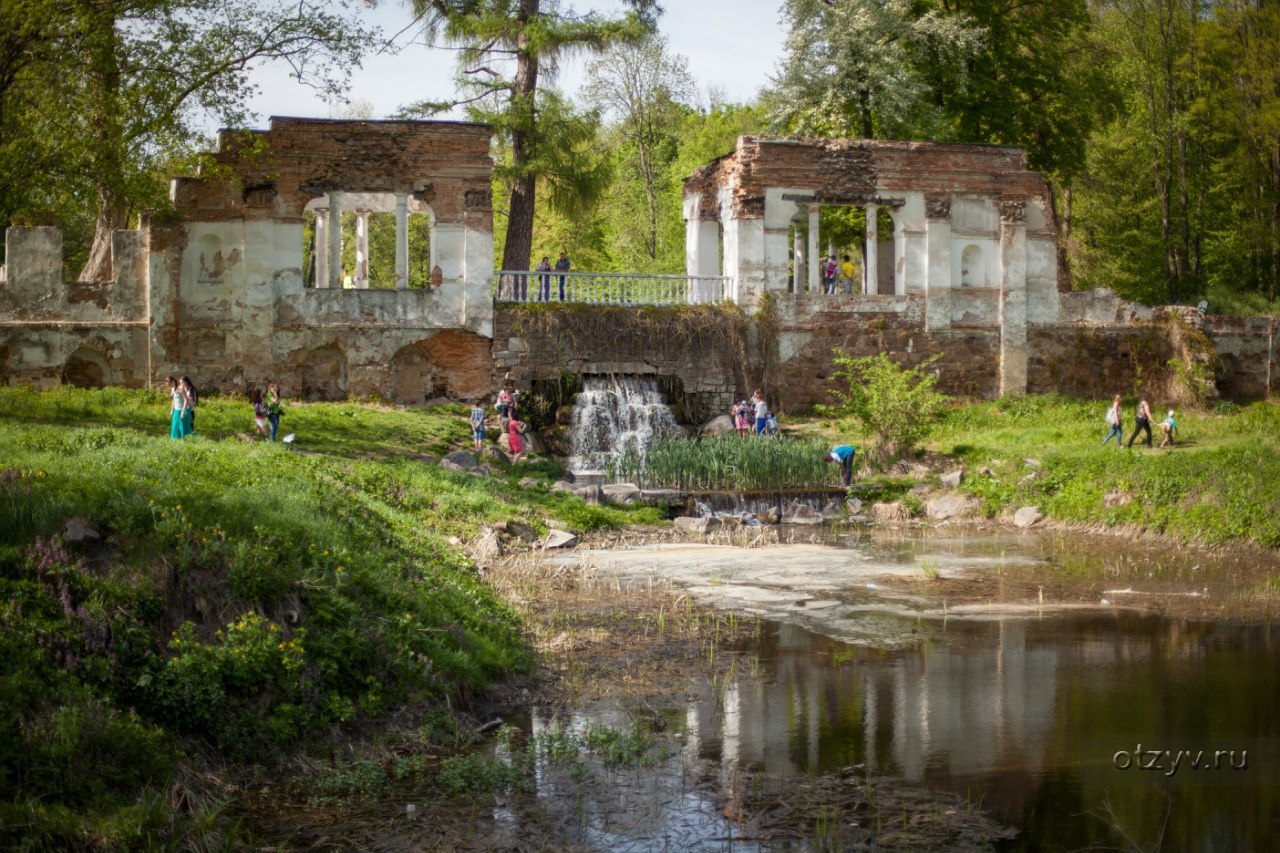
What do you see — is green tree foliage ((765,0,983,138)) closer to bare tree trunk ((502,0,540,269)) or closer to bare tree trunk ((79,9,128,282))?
bare tree trunk ((502,0,540,269))

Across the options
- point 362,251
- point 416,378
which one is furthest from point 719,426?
point 362,251

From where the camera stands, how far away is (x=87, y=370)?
25266 mm

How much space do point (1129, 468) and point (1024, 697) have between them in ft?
36.9

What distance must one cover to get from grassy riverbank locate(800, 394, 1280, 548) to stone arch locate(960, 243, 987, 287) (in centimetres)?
326

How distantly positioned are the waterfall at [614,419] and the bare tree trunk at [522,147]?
5104 mm

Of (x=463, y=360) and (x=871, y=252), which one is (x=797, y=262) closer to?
(x=871, y=252)

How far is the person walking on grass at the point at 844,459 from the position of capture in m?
22.7

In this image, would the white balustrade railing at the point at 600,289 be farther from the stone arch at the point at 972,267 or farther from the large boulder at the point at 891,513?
the large boulder at the point at 891,513

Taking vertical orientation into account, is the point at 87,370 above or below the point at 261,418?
above

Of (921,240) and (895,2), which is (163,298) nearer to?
(921,240)

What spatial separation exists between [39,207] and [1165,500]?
1856 cm

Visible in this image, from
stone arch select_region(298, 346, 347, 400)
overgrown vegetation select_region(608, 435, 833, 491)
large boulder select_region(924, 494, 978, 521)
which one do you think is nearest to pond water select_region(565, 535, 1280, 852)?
large boulder select_region(924, 494, 978, 521)

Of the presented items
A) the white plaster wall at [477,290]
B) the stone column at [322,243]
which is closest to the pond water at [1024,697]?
the white plaster wall at [477,290]
